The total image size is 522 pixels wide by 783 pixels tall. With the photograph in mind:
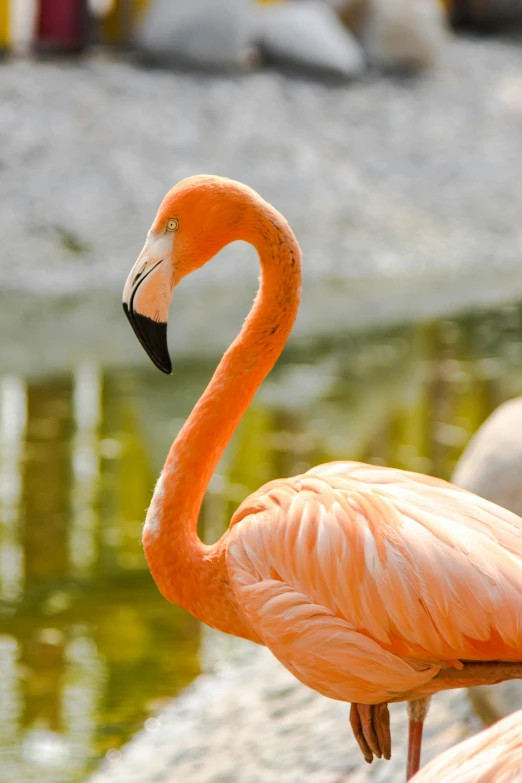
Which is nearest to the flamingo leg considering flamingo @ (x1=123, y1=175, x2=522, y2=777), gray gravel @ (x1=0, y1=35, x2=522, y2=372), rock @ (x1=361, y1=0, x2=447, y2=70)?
flamingo @ (x1=123, y1=175, x2=522, y2=777)

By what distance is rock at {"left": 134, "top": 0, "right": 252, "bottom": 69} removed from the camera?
1220 centimetres

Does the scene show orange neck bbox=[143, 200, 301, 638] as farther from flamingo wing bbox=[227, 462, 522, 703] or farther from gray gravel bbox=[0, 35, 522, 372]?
gray gravel bbox=[0, 35, 522, 372]

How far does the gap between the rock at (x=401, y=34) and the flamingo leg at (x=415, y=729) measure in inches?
472

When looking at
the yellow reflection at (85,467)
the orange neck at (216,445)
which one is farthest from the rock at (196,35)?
the orange neck at (216,445)

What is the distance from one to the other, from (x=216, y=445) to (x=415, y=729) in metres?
0.62

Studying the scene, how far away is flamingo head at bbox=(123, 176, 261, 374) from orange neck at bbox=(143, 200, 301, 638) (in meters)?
0.04

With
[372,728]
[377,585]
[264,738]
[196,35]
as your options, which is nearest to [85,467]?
[264,738]

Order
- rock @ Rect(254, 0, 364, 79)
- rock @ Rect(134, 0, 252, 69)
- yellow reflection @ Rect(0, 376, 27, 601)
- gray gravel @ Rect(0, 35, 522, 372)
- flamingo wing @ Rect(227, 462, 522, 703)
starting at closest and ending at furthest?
flamingo wing @ Rect(227, 462, 522, 703) < yellow reflection @ Rect(0, 376, 27, 601) < gray gravel @ Rect(0, 35, 522, 372) < rock @ Rect(134, 0, 252, 69) < rock @ Rect(254, 0, 364, 79)

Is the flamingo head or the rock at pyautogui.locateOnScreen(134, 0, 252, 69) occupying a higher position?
the flamingo head

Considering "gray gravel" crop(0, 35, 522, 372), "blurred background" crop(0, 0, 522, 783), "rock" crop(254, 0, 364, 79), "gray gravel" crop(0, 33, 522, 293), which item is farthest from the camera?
"rock" crop(254, 0, 364, 79)

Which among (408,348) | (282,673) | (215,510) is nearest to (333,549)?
(282,673)

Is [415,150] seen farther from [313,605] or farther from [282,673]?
[313,605]

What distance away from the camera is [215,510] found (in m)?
5.11

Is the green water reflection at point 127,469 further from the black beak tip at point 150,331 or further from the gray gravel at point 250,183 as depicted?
the black beak tip at point 150,331
